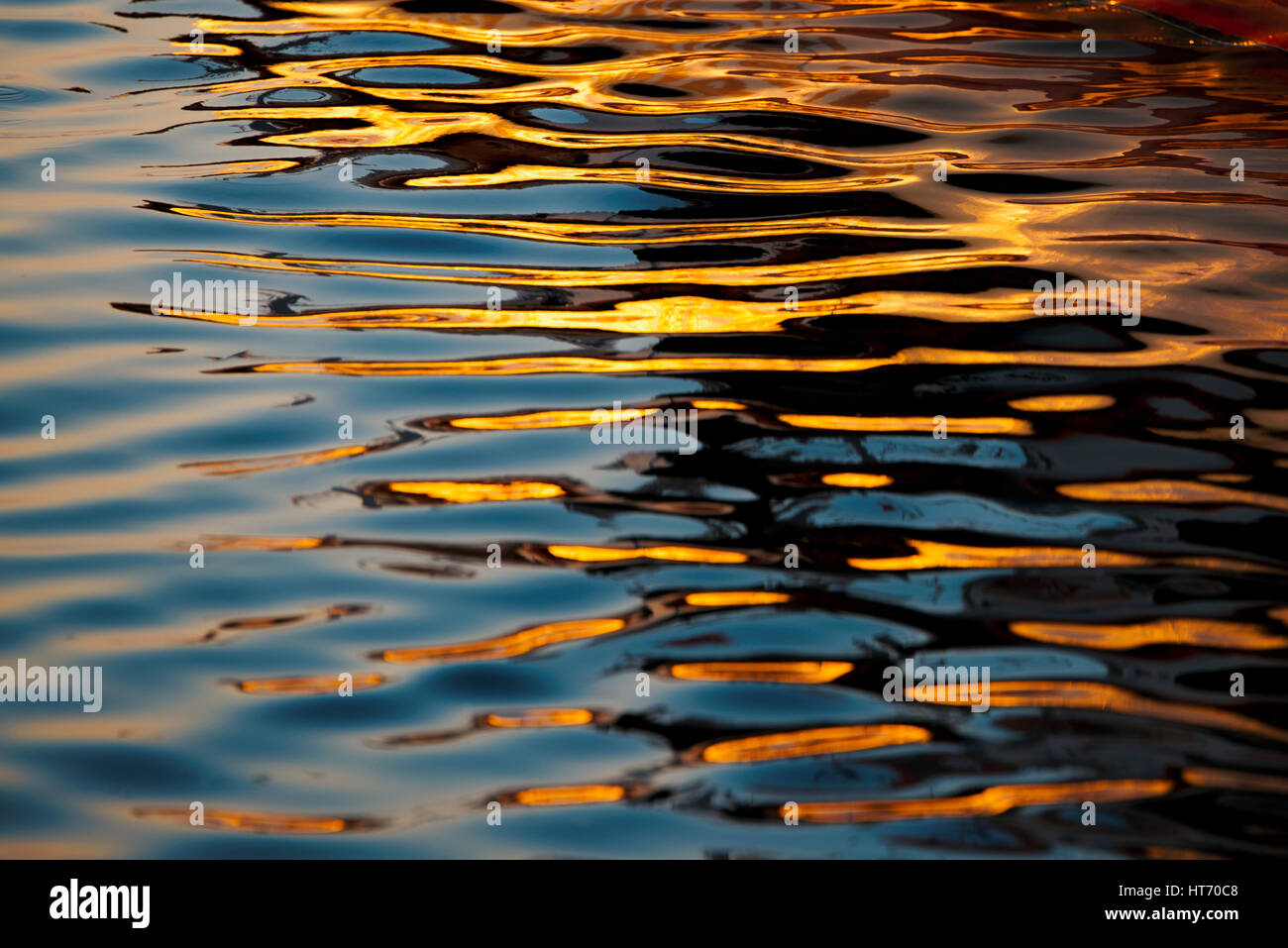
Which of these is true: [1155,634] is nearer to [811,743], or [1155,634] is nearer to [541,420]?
[811,743]

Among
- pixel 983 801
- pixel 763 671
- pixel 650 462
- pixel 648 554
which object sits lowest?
pixel 983 801

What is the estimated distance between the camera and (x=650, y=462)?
2414 mm

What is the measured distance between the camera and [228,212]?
3.39 m

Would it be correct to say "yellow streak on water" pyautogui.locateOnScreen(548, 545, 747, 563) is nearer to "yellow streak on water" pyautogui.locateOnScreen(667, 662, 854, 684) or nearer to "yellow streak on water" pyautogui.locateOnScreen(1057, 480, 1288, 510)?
"yellow streak on water" pyautogui.locateOnScreen(667, 662, 854, 684)

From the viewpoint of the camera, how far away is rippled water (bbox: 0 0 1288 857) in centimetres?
172

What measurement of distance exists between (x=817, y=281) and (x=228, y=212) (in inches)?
58.5

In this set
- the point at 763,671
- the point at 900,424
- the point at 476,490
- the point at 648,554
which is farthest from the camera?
the point at 900,424

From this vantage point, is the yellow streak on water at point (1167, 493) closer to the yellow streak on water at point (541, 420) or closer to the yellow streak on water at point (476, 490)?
the yellow streak on water at point (541, 420)

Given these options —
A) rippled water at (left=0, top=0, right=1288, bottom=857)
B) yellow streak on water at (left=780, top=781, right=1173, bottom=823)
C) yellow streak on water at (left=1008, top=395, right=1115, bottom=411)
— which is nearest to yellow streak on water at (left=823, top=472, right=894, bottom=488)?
rippled water at (left=0, top=0, right=1288, bottom=857)

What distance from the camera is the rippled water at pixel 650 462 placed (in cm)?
172

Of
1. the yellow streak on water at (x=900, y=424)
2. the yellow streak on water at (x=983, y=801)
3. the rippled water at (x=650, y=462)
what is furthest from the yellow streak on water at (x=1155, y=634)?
the yellow streak on water at (x=900, y=424)

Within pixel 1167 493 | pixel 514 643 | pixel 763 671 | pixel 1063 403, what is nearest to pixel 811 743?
pixel 763 671

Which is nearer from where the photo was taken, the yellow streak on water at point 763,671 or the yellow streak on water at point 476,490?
the yellow streak on water at point 763,671
